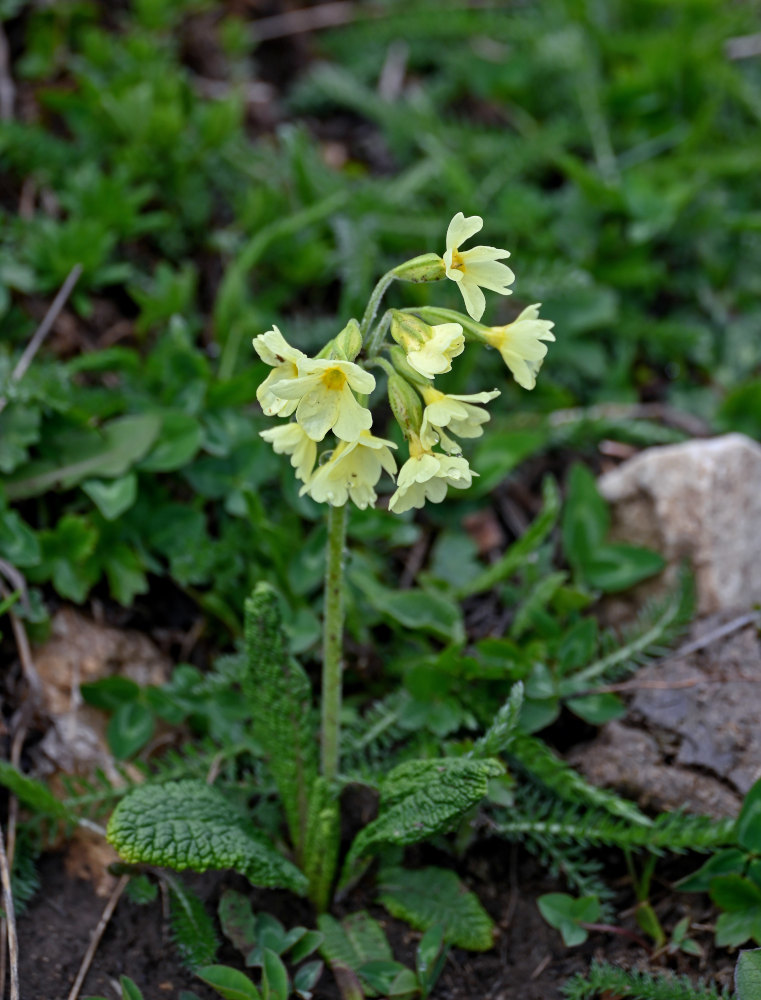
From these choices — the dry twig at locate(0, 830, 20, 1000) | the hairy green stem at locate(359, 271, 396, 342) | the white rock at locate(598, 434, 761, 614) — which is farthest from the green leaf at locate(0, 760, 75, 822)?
the white rock at locate(598, 434, 761, 614)

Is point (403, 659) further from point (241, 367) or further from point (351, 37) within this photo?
point (351, 37)

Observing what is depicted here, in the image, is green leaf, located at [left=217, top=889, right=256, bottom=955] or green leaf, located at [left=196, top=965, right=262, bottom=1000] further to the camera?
green leaf, located at [left=217, top=889, right=256, bottom=955]

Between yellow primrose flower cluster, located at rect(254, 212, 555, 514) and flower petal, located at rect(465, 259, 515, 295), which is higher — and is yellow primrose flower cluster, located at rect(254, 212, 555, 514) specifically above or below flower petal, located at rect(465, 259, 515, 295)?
below

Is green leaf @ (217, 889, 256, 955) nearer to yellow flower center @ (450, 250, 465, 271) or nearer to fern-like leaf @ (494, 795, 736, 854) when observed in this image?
fern-like leaf @ (494, 795, 736, 854)

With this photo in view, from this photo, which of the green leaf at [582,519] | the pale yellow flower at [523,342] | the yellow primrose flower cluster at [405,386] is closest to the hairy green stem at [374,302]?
the yellow primrose flower cluster at [405,386]

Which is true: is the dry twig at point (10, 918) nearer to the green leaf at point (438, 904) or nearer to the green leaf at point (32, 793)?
the green leaf at point (32, 793)

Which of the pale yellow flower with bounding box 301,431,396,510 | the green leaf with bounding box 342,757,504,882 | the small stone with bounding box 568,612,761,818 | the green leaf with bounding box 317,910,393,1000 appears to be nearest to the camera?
the pale yellow flower with bounding box 301,431,396,510

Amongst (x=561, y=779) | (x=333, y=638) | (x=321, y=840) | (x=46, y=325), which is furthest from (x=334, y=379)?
(x=46, y=325)
